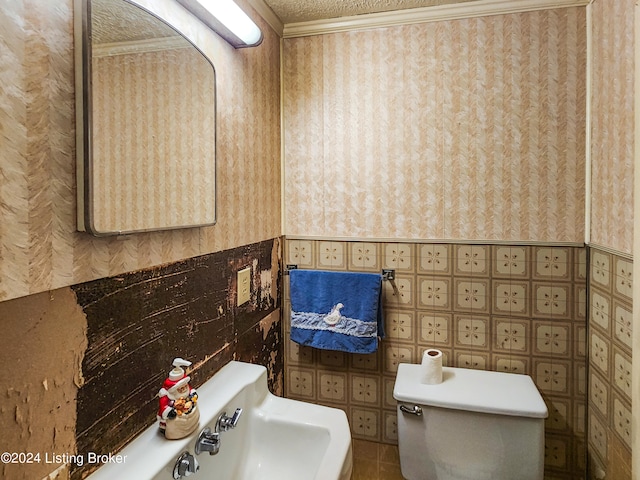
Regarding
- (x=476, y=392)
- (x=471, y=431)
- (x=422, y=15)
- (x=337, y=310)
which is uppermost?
(x=422, y=15)

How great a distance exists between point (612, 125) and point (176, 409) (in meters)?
1.55

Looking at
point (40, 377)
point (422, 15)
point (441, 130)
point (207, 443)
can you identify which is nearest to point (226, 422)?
point (207, 443)

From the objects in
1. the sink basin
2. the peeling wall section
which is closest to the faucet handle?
the sink basin

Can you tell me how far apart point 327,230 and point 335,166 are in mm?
288

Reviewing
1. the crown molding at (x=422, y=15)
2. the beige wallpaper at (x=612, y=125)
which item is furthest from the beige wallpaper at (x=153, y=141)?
the beige wallpaper at (x=612, y=125)

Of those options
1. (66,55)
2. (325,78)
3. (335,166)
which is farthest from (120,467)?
(325,78)

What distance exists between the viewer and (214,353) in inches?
51.1

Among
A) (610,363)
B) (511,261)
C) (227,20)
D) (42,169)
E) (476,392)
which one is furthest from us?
(511,261)

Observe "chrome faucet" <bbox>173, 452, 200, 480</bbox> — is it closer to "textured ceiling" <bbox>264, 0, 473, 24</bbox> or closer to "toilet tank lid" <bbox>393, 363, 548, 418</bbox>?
"toilet tank lid" <bbox>393, 363, 548, 418</bbox>

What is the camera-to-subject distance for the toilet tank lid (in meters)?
1.38

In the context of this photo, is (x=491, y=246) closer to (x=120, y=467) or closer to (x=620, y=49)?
(x=620, y=49)

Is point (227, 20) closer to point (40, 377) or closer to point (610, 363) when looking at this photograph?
point (40, 377)

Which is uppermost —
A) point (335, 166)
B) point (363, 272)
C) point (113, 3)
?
point (113, 3)

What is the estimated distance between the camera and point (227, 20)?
4.03 ft
